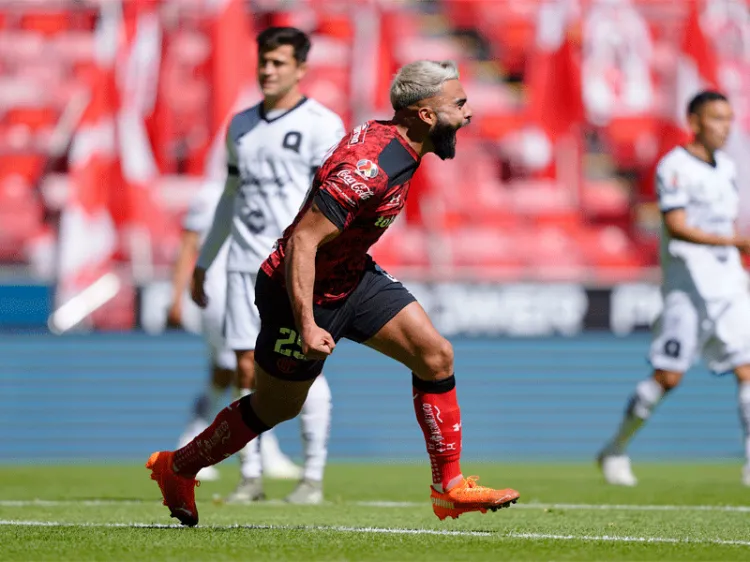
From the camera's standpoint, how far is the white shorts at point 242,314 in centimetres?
732

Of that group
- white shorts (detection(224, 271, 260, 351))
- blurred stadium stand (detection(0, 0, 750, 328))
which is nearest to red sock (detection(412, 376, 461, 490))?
white shorts (detection(224, 271, 260, 351))

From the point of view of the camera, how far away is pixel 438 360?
5.48 m

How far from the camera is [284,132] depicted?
7.22 metres

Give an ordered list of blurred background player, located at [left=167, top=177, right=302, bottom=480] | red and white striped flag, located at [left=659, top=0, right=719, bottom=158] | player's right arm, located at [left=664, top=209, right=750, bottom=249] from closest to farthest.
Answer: player's right arm, located at [left=664, top=209, right=750, bottom=249] < blurred background player, located at [left=167, top=177, right=302, bottom=480] < red and white striped flag, located at [left=659, top=0, right=719, bottom=158]

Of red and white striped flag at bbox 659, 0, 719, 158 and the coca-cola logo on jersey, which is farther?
red and white striped flag at bbox 659, 0, 719, 158

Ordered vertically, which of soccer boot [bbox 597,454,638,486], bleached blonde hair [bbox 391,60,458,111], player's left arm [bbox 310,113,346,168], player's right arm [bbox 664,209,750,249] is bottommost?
soccer boot [bbox 597,454,638,486]

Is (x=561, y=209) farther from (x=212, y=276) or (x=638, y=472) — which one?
(x=212, y=276)

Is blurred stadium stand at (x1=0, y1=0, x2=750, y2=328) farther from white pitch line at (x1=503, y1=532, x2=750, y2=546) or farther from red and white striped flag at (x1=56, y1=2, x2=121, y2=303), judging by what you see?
white pitch line at (x1=503, y1=532, x2=750, y2=546)

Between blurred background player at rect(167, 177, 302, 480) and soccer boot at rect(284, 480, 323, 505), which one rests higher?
blurred background player at rect(167, 177, 302, 480)

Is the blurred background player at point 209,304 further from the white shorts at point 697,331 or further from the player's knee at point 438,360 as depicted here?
the player's knee at point 438,360

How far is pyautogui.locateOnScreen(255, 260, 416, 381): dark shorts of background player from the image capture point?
17.5 feet

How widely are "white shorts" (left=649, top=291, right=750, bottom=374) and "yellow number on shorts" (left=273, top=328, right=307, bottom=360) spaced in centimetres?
405

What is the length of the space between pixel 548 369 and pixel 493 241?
332 centimetres

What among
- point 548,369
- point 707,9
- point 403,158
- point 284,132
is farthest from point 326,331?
point 707,9
